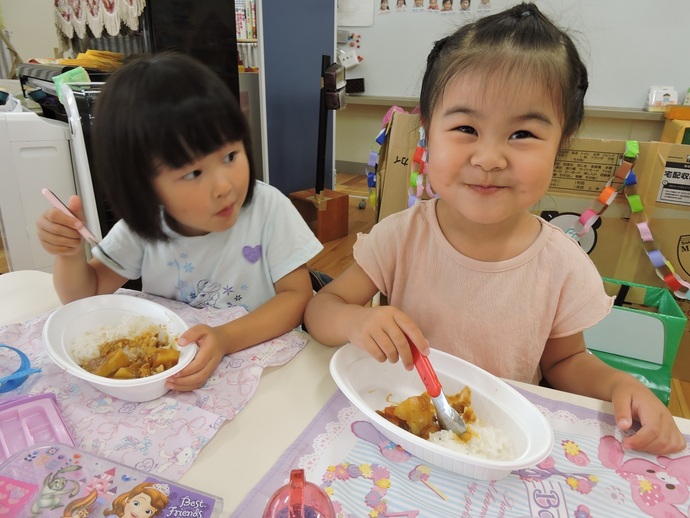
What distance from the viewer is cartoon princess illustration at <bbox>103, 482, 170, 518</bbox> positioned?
0.42 metres

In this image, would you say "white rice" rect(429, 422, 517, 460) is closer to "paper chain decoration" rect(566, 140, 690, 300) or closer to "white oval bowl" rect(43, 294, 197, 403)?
"white oval bowl" rect(43, 294, 197, 403)

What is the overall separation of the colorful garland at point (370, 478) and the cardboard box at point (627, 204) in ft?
4.25

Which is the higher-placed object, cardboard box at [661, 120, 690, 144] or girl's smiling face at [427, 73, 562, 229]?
girl's smiling face at [427, 73, 562, 229]

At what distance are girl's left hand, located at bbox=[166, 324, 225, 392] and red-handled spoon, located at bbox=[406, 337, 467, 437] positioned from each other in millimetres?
281

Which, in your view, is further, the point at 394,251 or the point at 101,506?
the point at 394,251

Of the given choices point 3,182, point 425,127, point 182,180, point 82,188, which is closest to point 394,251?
point 425,127

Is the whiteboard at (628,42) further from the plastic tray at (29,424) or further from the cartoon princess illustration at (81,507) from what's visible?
the cartoon princess illustration at (81,507)

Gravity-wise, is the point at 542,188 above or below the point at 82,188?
above

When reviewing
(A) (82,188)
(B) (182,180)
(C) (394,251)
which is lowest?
(A) (82,188)

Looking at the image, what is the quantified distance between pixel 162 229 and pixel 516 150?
59 cm

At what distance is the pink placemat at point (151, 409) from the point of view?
541mm

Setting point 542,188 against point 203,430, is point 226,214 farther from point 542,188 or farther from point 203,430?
point 542,188

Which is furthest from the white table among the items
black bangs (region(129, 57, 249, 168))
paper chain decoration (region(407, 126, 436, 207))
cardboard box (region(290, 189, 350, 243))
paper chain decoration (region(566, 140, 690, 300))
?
cardboard box (region(290, 189, 350, 243))

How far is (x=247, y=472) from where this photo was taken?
51 cm
